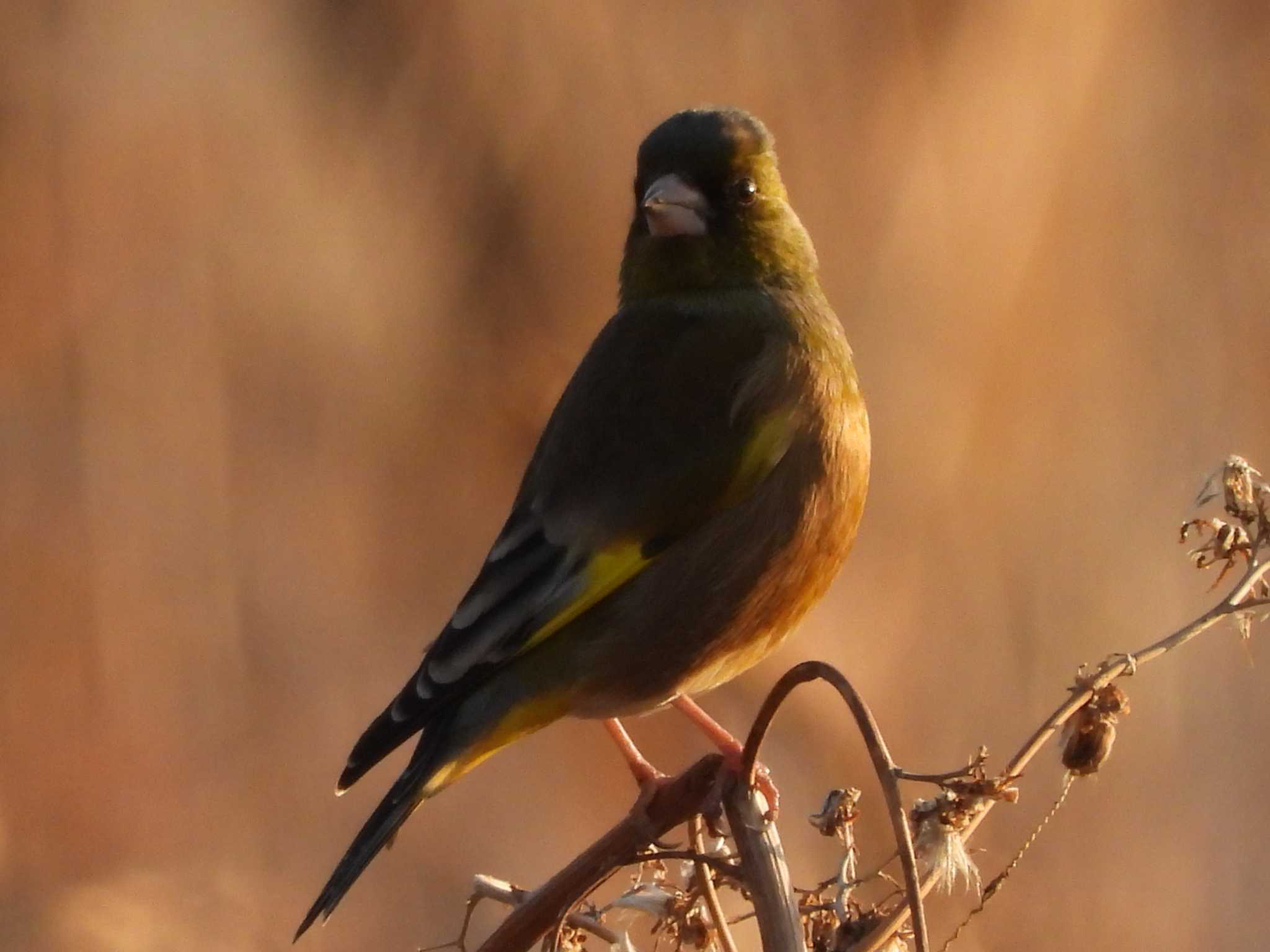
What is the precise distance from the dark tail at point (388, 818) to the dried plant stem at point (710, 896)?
408 mm

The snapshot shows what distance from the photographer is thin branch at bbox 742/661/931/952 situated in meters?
1.19

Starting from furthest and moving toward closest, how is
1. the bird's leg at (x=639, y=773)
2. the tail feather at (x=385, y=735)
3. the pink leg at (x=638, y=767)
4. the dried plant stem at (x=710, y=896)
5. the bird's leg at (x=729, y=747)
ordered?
the pink leg at (x=638, y=767) → the bird's leg at (x=639, y=773) → the tail feather at (x=385, y=735) → the bird's leg at (x=729, y=747) → the dried plant stem at (x=710, y=896)

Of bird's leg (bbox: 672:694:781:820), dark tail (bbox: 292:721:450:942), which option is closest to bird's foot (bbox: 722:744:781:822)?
bird's leg (bbox: 672:694:781:820)

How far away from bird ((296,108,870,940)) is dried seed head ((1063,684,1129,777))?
0.56m

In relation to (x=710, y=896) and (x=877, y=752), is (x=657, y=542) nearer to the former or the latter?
(x=710, y=896)

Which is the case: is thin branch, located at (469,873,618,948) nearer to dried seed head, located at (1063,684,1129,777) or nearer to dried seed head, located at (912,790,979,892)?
dried seed head, located at (912,790,979,892)

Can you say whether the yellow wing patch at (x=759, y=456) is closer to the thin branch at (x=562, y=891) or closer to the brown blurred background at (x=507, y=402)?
the thin branch at (x=562, y=891)

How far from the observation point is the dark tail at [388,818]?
5.97 feet

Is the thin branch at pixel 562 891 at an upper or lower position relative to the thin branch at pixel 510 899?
upper

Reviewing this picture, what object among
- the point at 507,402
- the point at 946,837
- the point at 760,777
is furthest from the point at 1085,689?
the point at 507,402

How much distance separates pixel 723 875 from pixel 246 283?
6.51 ft

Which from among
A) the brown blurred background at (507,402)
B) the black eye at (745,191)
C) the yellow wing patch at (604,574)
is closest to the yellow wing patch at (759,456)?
the yellow wing patch at (604,574)

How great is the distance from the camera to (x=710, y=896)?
4.93ft

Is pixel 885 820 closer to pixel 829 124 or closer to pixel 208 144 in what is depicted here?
pixel 829 124
